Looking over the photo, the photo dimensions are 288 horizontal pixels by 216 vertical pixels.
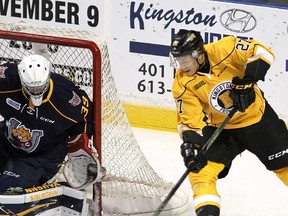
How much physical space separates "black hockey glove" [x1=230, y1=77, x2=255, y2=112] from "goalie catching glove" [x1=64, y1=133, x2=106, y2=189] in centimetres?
70

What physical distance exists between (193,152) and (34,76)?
77 cm

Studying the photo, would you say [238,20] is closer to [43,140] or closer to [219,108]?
[219,108]

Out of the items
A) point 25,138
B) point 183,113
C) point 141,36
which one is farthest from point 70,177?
point 141,36

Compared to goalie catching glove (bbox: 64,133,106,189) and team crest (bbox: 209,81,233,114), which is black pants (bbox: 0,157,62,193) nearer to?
goalie catching glove (bbox: 64,133,106,189)

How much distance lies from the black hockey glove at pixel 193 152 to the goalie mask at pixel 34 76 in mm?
668

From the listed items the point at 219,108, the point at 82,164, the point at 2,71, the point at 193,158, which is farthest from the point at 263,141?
the point at 2,71

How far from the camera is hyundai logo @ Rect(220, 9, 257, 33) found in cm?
539

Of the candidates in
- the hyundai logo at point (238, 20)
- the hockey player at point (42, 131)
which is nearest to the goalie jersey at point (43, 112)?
the hockey player at point (42, 131)

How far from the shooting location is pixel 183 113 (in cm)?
412

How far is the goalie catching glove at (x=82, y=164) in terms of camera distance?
414cm

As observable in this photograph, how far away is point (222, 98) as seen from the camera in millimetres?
4160

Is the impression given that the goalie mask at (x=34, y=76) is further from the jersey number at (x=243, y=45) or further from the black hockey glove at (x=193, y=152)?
the jersey number at (x=243, y=45)

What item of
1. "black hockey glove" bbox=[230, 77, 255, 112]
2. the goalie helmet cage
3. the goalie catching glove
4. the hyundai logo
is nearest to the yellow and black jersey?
"black hockey glove" bbox=[230, 77, 255, 112]

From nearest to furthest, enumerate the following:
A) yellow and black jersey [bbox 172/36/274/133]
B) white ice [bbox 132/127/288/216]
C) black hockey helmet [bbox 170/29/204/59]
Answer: black hockey helmet [bbox 170/29/204/59], yellow and black jersey [bbox 172/36/274/133], white ice [bbox 132/127/288/216]
